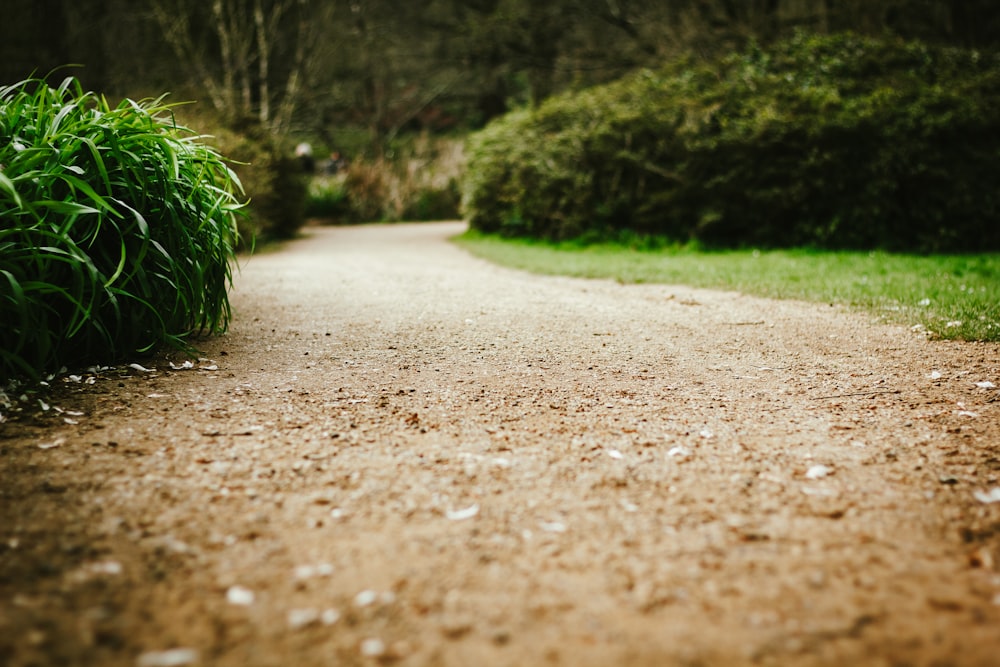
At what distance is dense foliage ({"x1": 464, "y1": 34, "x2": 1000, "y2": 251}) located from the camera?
8.54 m

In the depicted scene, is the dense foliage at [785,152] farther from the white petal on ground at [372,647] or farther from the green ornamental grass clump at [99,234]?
the white petal on ground at [372,647]

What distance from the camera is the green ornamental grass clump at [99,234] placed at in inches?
118

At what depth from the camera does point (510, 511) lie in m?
2.08

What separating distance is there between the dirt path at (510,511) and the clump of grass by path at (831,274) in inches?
43.0

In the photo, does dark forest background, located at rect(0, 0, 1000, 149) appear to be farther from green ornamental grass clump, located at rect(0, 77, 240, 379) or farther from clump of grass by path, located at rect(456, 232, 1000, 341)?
green ornamental grass clump, located at rect(0, 77, 240, 379)

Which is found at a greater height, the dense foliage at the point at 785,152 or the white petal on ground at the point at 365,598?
the dense foliage at the point at 785,152

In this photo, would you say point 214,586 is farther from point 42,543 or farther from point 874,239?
point 874,239

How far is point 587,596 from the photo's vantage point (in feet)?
5.45

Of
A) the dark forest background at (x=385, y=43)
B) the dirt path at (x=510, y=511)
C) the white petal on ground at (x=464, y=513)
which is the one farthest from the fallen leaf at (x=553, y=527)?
the dark forest background at (x=385, y=43)

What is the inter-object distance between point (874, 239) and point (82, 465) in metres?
Answer: 9.85

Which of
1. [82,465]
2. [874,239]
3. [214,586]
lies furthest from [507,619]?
[874,239]

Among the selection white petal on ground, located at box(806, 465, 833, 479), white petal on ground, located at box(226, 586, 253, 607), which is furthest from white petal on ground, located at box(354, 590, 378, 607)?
white petal on ground, located at box(806, 465, 833, 479)

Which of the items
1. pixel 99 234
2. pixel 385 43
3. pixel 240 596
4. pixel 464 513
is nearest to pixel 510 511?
pixel 464 513

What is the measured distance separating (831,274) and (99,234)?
7043 millimetres
